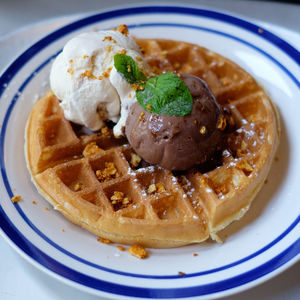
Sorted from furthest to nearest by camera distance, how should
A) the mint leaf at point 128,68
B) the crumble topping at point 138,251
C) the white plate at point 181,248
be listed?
the mint leaf at point 128,68
the crumble topping at point 138,251
the white plate at point 181,248

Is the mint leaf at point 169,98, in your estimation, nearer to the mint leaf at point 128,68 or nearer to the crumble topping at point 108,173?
the mint leaf at point 128,68

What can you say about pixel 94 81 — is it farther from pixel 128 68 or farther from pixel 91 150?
pixel 91 150

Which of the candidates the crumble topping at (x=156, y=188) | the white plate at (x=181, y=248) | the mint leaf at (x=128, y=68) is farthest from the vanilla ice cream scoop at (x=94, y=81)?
the white plate at (x=181, y=248)

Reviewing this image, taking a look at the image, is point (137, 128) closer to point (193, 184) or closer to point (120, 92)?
point (120, 92)

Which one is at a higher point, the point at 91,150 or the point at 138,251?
the point at 91,150

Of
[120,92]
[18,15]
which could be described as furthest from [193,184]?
[18,15]

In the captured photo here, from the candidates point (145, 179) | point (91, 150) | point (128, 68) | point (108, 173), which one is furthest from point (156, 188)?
point (128, 68)
